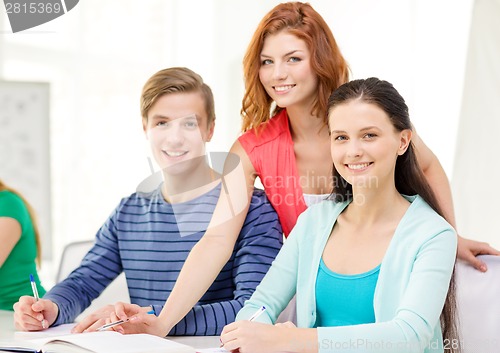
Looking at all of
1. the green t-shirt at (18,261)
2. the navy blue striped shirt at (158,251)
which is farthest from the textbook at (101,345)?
the green t-shirt at (18,261)

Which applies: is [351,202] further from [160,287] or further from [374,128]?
[160,287]

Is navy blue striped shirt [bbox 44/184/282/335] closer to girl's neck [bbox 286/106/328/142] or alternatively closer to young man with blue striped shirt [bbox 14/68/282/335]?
young man with blue striped shirt [bbox 14/68/282/335]

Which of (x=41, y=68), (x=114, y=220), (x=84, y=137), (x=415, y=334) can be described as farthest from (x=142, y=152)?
(x=415, y=334)

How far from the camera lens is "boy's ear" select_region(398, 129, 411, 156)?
4.74 ft

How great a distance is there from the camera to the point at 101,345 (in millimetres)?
1205

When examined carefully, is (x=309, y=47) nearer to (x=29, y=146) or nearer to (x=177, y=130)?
(x=177, y=130)

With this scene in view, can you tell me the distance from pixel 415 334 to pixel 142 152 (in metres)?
3.36

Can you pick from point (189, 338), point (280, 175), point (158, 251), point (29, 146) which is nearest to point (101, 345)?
point (189, 338)

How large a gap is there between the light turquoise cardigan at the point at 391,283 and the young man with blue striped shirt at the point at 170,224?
197 millimetres

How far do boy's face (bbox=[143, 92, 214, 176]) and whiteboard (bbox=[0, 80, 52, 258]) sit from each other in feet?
8.52

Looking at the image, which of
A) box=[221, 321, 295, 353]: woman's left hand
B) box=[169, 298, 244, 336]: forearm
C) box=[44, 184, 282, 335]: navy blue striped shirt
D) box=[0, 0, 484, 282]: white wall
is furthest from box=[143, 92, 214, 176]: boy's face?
box=[0, 0, 484, 282]: white wall

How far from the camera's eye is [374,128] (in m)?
1.40

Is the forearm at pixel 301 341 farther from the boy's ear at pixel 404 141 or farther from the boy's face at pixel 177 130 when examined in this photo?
the boy's face at pixel 177 130

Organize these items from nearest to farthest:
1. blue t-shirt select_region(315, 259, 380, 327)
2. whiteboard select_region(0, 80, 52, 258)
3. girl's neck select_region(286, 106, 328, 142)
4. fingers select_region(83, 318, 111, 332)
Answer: blue t-shirt select_region(315, 259, 380, 327), fingers select_region(83, 318, 111, 332), girl's neck select_region(286, 106, 328, 142), whiteboard select_region(0, 80, 52, 258)
